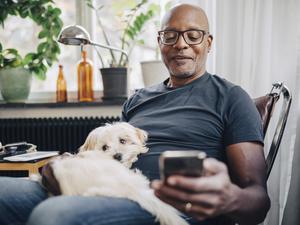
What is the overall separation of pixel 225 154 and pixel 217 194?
50 cm

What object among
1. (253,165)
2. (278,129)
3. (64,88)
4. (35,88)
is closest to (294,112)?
(278,129)

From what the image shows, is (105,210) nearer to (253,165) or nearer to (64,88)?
(253,165)

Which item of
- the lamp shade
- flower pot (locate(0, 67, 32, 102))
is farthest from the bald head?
flower pot (locate(0, 67, 32, 102))

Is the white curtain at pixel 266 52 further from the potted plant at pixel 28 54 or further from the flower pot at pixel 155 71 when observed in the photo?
the potted plant at pixel 28 54

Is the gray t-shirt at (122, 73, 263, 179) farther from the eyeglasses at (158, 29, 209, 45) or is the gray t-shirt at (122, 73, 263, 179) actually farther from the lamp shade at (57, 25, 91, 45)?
the lamp shade at (57, 25, 91, 45)

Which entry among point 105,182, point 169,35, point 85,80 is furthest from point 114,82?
point 105,182

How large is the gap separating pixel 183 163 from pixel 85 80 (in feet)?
6.62

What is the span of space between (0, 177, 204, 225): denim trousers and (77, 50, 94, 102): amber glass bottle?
152 cm

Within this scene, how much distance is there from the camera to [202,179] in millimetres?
778

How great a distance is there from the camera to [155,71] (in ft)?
8.10

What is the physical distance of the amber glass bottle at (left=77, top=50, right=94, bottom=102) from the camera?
263 centimetres

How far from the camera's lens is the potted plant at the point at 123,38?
8.37ft

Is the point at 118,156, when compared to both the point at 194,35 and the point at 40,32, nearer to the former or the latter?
the point at 194,35

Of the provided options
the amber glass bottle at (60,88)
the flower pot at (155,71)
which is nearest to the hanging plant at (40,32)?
the amber glass bottle at (60,88)
